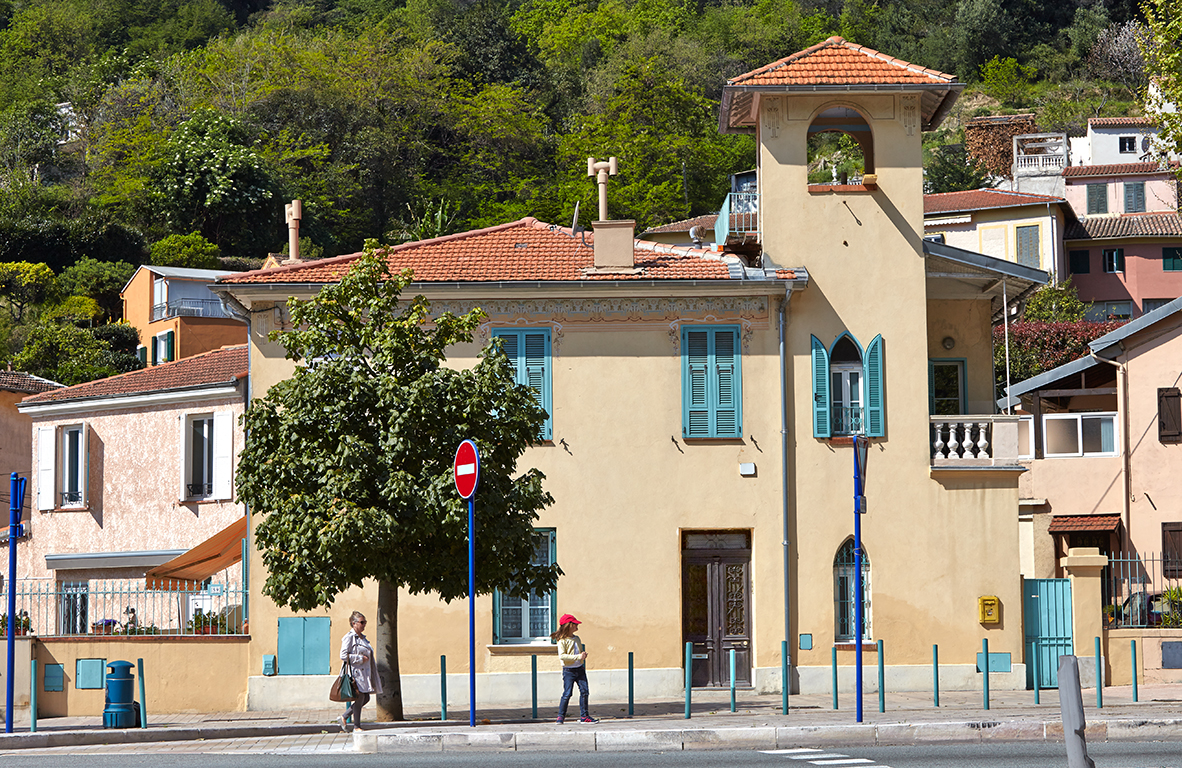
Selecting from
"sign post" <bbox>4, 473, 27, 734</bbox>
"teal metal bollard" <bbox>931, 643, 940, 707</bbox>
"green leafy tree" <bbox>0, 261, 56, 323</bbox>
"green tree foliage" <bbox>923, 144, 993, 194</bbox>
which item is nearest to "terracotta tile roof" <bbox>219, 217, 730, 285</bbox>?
"sign post" <bbox>4, 473, 27, 734</bbox>

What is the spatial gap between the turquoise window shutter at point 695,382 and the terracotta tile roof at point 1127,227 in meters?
38.1

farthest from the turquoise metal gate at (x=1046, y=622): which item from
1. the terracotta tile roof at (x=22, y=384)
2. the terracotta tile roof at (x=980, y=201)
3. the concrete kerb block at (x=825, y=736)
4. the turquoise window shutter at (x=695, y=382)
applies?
the terracotta tile roof at (x=980, y=201)

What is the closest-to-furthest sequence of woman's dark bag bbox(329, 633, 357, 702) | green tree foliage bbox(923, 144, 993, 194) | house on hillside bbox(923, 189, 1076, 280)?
woman's dark bag bbox(329, 633, 357, 702) → house on hillside bbox(923, 189, 1076, 280) → green tree foliage bbox(923, 144, 993, 194)

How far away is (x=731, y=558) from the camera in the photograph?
2186cm

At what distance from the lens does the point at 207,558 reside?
22.6m

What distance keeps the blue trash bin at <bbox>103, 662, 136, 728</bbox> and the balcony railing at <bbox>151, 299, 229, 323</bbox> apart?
29.3 metres

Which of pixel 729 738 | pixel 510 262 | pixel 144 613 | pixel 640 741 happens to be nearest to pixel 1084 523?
pixel 510 262

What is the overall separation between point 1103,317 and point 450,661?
40.2m

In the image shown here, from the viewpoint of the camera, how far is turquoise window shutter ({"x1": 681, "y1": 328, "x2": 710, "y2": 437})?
2178 centimetres

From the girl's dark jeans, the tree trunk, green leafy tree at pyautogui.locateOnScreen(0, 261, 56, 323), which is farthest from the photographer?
green leafy tree at pyautogui.locateOnScreen(0, 261, 56, 323)

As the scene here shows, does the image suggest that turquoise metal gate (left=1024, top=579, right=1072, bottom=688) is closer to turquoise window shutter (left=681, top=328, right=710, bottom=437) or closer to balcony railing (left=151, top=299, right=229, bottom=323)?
turquoise window shutter (left=681, top=328, right=710, bottom=437)

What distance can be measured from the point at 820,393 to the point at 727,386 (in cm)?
154

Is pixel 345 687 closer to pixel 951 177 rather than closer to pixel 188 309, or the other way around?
pixel 188 309

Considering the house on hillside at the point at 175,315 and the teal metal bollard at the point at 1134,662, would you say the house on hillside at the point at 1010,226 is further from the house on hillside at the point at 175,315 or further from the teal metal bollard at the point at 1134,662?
the teal metal bollard at the point at 1134,662
